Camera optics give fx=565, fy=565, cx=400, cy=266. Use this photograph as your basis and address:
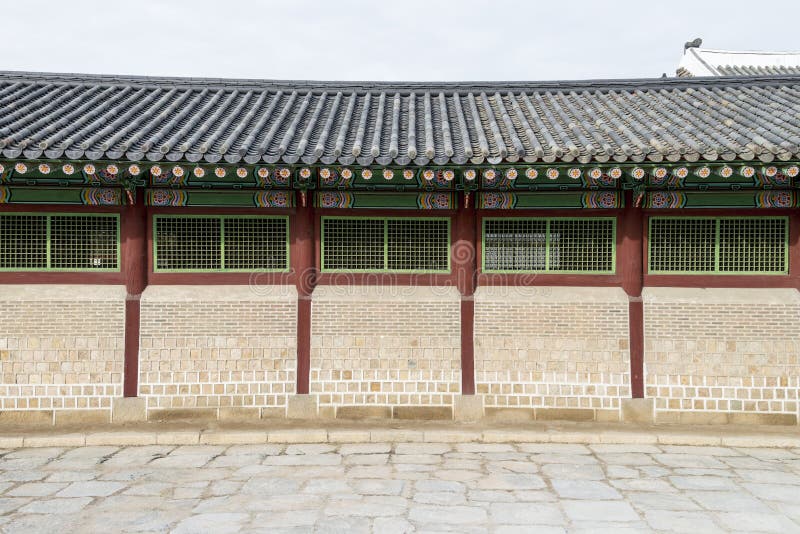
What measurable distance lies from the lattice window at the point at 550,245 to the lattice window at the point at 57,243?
5.54 metres

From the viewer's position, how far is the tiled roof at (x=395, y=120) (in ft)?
23.6

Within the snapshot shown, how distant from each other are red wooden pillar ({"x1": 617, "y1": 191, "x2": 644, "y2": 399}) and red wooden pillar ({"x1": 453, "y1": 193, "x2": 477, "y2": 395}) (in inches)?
86.1

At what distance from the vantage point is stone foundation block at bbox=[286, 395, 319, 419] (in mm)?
8148

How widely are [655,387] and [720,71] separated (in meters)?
16.5

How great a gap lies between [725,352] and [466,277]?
3.82m

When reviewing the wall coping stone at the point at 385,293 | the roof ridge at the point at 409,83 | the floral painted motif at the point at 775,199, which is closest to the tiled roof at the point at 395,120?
the roof ridge at the point at 409,83

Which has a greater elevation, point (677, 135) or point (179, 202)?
point (677, 135)

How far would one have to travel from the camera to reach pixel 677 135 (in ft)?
26.3

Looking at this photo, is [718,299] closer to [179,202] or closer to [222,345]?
[222,345]

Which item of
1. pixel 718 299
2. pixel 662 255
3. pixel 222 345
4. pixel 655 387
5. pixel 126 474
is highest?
pixel 662 255

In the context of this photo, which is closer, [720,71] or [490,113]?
[490,113]

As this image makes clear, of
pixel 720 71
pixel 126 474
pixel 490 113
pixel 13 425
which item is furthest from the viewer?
pixel 720 71

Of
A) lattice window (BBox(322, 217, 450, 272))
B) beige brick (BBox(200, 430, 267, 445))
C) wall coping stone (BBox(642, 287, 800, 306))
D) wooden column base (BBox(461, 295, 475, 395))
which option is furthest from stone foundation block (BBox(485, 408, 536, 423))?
beige brick (BBox(200, 430, 267, 445))

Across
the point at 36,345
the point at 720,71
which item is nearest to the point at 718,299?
the point at 36,345
